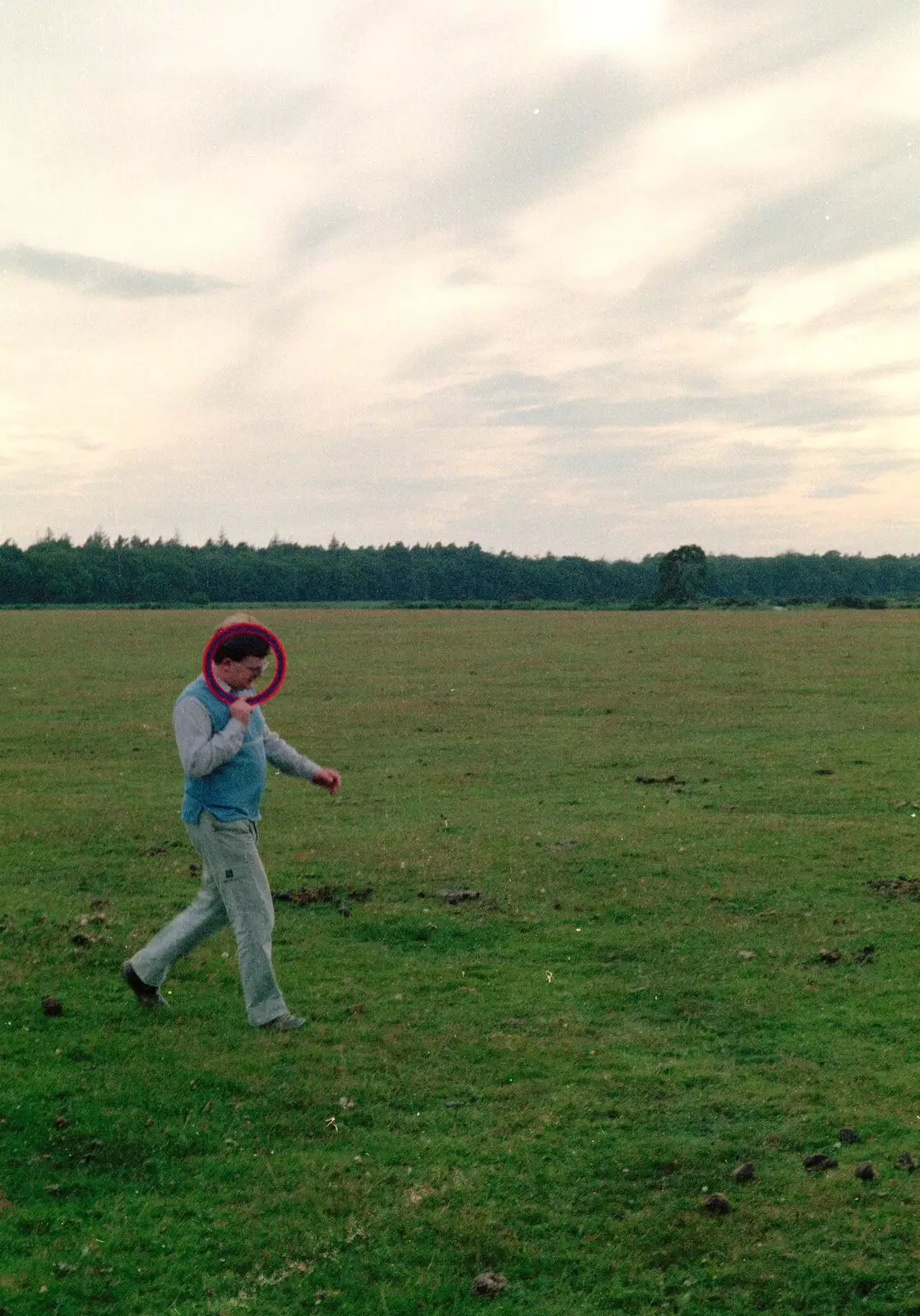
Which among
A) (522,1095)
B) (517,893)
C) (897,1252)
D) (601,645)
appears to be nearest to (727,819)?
(517,893)

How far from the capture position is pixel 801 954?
9.85 meters

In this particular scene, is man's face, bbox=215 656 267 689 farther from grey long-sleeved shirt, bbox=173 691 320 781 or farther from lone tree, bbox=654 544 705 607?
lone tree, bbox=654 544 705 607

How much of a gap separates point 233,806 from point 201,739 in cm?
55

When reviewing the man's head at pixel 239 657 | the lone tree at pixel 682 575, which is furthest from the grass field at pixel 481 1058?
the lone tree at pixel 682 575

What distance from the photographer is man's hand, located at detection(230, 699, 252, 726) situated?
738cm

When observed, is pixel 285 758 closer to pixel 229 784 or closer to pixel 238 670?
pixel 229 784

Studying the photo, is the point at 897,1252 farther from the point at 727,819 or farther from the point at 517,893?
the point at 727,819

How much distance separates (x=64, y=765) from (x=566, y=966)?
13576mm

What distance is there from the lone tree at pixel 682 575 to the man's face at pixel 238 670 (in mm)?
137412

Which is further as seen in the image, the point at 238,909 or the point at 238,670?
the point at 238,909

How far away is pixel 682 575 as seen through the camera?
477 feet

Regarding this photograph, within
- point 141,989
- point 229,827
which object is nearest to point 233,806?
point 229,827

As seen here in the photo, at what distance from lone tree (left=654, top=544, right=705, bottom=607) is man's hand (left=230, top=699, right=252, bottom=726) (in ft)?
451

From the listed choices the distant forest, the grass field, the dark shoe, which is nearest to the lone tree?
the distant forest
